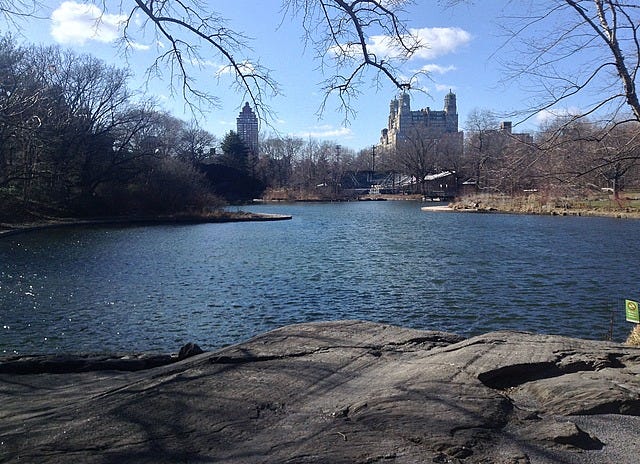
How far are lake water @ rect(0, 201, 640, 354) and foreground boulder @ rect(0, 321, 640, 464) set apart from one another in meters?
6.11

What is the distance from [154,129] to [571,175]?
56.9m

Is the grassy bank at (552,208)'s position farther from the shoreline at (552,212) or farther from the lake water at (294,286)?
the lake water at (294,286)

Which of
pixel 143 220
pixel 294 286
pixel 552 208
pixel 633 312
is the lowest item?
pixel 294 286

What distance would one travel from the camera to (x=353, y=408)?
4.27 metres

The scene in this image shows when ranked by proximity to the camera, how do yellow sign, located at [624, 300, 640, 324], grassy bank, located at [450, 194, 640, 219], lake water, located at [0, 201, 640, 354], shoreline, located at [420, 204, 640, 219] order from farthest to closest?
shoreline, located at [420, 204, 640, 219]
grassy bank, located at [450, 194, 640, 219]
lake water, located at [0, 201, 640, 354]
yellow sign, located at [624, 300, 640, 324]

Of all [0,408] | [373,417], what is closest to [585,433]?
[373,417]

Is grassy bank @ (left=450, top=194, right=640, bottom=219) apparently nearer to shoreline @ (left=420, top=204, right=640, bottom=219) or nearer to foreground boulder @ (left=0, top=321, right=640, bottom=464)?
shoreline @ (left=420, top=204, right=640, bottom=219)

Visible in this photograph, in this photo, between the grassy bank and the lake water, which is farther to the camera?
the grassy bank

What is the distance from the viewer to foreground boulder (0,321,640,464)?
11.9 ft

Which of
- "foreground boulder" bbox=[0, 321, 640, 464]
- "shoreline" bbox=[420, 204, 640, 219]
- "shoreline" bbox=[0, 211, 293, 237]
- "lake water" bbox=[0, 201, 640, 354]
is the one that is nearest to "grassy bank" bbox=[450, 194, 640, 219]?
"shoreline" bbox=[420, 204, 640, 219]

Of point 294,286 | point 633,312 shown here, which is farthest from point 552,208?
point 633,312

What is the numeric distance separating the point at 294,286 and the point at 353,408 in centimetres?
1356

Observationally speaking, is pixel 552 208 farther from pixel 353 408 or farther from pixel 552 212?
pixel 353 408

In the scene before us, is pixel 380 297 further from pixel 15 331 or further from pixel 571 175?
pixel 571 175
